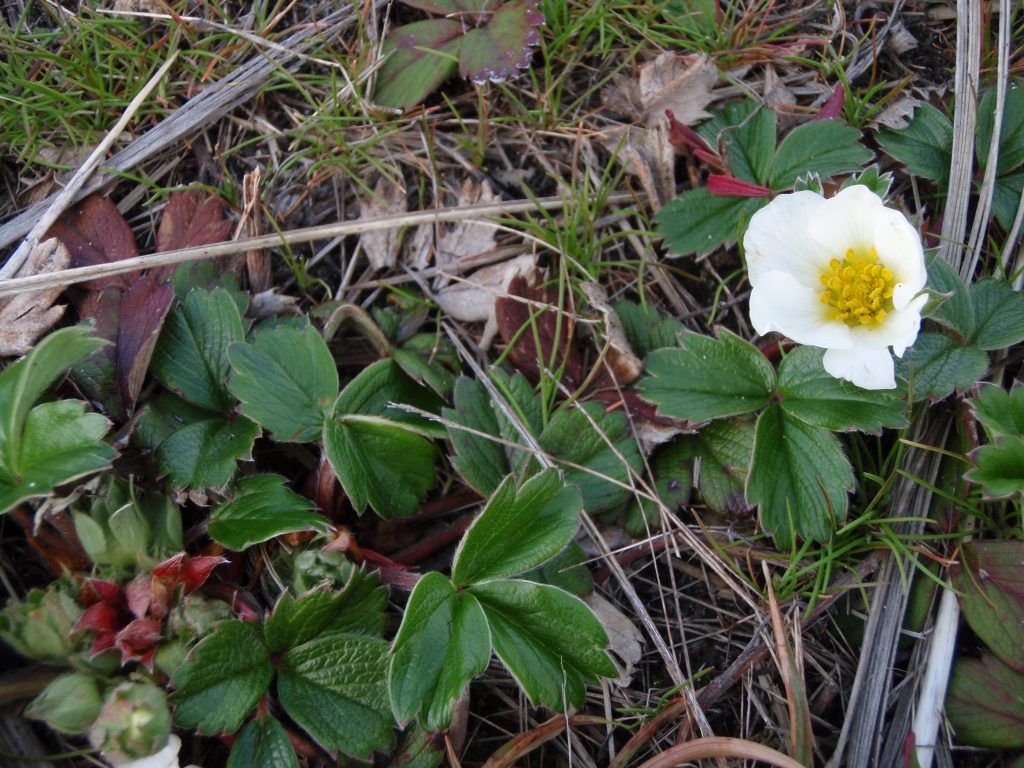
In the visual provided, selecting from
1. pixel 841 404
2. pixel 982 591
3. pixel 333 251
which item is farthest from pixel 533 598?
pixel 333 251

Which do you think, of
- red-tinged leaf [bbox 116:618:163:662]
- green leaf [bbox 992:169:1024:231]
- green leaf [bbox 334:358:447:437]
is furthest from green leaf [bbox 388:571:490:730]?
green leaf [bbox 992:169:1024:231]

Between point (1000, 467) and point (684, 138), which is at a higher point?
point (684, 138)

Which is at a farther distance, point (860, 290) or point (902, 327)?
point (860, 290)

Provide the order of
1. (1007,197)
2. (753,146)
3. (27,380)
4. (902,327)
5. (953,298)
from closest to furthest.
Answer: (902,327)
(27,380)
(953,298)
(1007,197)
(753,146)

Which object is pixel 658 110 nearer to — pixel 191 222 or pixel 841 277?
pixel 841 277

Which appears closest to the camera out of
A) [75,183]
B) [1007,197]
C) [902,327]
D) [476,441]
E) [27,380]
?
[902,327]

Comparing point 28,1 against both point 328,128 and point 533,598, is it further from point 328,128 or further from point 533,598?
point 533,598

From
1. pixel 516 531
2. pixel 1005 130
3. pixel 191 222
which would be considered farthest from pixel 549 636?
pixel 1005 130
